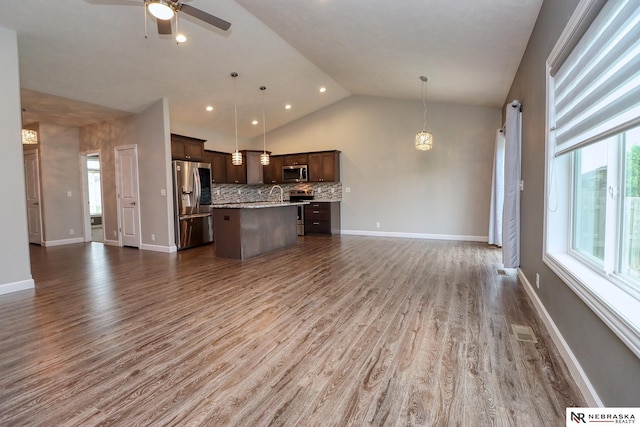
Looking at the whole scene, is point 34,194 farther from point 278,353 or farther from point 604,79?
point 604,79

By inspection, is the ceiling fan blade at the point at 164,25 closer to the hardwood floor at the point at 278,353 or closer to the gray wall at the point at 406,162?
the hardwood floor at the point at 278,353

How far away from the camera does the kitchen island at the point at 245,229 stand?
5164 mm

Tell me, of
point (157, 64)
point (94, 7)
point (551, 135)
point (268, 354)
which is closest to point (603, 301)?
point (551, 135)

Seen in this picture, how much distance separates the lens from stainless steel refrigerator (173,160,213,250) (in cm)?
618

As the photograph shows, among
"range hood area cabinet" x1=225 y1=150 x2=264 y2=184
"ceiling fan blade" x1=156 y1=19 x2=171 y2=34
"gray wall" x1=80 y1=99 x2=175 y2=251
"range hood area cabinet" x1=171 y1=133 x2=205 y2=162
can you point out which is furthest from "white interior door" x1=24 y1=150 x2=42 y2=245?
"ceiling fan blade" x1=156 y1=19 x2=171 y2=34

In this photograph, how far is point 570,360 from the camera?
1943 millimetres

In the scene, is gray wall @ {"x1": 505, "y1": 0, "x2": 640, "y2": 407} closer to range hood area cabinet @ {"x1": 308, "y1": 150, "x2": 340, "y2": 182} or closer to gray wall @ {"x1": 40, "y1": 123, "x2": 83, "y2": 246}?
range hood area cabinet @ {"x1": 308, "y1": 150, "x2": 340, "y2": 182}

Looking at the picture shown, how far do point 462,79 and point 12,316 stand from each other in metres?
6.37

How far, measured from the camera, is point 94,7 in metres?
3.53

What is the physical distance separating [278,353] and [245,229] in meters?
3.24

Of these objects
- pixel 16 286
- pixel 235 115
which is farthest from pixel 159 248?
pixel 235 115

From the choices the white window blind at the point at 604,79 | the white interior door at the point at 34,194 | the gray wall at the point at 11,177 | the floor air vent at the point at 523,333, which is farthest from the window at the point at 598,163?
the white interior door at the point at 34,194

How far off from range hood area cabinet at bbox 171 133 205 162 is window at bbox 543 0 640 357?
5.92 meters

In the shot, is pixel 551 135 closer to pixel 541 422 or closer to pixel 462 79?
pixel 541 422
